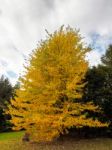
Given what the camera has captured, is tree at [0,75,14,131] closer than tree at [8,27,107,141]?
No

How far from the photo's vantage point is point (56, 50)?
74.8ft

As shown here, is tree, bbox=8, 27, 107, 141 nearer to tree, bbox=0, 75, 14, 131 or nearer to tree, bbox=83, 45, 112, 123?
tree, bbox=83, 45, 112, 123

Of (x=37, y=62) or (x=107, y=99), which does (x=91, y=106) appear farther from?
(x=37, y=62)

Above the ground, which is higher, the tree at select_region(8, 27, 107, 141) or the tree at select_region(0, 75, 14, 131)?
the tree at select_region(0, 75, 14, 131)

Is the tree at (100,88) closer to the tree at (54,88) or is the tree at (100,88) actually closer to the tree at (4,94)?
the tree at (54,88)

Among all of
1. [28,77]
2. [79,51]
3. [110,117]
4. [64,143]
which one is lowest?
[64,143]

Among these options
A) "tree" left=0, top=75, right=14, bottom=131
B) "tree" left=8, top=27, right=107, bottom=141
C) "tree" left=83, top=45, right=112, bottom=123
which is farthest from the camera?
"tree" left=0, top=75, right=14, bottom=131

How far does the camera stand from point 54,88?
21578 millimetres

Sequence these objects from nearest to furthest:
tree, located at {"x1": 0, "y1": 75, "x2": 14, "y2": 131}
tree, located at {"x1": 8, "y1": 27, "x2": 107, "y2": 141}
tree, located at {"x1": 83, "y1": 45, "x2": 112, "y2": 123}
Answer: tree, located at {"x1": 8, "y1": 27, "x2": 107, "y2": 141} < tree, located at {"x1": 83, "y1": 45, "x2": 112, "y2": 123} < tree, located at {"x1": 0, "y1": 75, "x2": 14, "y2": 131}

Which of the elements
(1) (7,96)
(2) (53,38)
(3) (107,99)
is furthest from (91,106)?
(1) (7,96)

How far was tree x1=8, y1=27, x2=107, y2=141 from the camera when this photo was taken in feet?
70.4

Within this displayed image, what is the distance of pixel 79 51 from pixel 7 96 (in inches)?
1197

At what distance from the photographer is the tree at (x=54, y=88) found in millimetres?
21469

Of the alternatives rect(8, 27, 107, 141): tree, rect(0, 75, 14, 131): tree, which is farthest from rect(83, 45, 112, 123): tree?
rect(0, 75, 14, 131): tree
